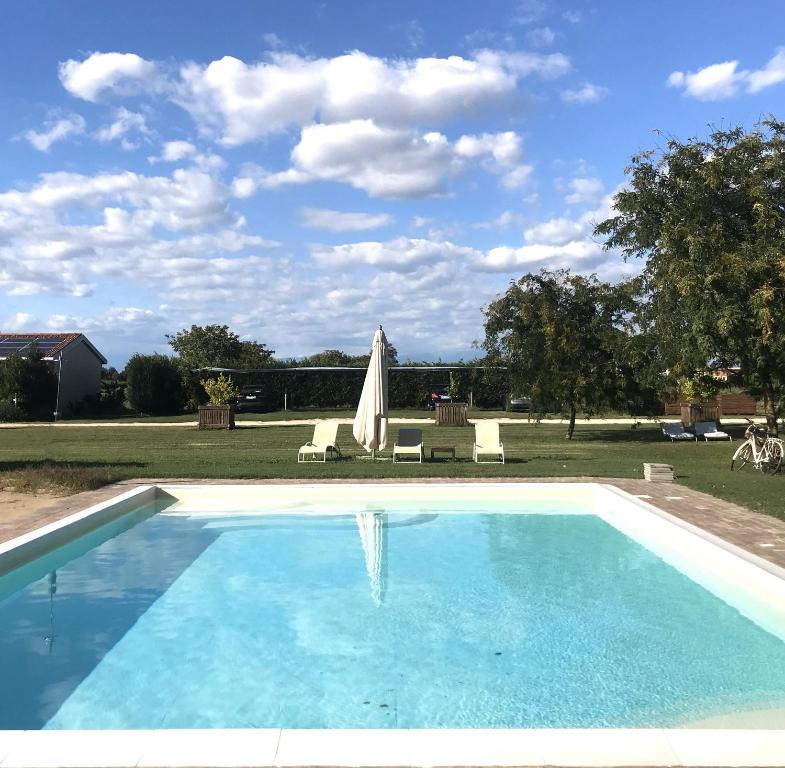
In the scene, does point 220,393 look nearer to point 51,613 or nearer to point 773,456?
point 773,456

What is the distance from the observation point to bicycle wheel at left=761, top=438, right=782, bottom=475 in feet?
39.1

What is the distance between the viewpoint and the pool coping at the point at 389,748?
8.89 feet

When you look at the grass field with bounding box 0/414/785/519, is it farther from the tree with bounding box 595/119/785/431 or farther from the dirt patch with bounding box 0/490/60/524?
the tree with bounding box 595/119/785/431

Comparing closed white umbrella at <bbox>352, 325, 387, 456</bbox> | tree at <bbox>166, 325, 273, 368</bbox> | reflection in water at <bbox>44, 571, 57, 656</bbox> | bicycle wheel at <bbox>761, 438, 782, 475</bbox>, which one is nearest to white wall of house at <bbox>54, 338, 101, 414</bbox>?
tree at <bbox>166, 325, 273, 368</bbox>

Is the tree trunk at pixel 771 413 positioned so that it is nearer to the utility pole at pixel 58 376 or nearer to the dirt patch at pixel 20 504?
the dirt patch at pixel 20 504

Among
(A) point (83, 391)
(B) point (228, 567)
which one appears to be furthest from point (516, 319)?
(A) point (83, 391)

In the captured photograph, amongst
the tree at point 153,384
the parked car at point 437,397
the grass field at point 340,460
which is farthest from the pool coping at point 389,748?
the tree at point 153,384

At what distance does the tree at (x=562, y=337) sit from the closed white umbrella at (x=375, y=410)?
21.4ft

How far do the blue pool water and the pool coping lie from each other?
0.92 m

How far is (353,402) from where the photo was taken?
35781 millimetres

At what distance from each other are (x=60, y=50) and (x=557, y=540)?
1208 cm

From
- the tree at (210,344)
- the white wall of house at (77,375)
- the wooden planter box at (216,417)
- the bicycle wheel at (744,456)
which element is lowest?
the bicycle wheel at (744,456)

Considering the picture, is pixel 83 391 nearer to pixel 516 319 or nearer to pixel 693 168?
pixel 516 319

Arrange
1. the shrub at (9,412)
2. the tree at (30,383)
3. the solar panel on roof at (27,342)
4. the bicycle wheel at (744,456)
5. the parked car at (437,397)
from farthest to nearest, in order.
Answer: the solar panel on roof at (27,342), the parked car at (437,397), the tree at (30,383), the shrub at (9,412), the bicycle wheel at (744,456)
